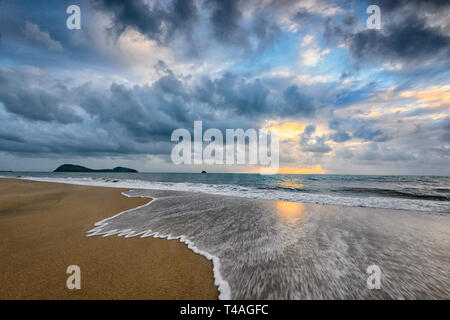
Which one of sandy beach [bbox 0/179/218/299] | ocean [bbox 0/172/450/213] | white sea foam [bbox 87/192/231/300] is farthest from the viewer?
ocean [bbox 0/172/450/213]

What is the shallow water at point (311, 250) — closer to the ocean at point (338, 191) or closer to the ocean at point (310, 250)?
the ocean at point (310, 250)

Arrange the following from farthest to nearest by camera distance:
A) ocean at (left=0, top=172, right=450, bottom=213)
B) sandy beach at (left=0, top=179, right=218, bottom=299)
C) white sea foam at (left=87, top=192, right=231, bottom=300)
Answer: ocean at (left=0, top=172, right=450, bottom=213) → white sea foam at (left=87, top=192, right=231, bottom=300) → sandy beach at (left=0, top=179, right=218, bottom=299)

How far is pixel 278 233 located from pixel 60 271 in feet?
20.2

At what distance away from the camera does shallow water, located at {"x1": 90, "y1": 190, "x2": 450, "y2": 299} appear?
3221mm

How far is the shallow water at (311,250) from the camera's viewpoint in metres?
3.22

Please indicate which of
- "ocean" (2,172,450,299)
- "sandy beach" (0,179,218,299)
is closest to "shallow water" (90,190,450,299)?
"ocean" (2,172,450,299)

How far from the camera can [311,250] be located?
482 cm

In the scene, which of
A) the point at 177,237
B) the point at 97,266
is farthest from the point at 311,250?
the point at 97,266

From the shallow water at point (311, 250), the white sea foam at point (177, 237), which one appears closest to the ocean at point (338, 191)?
the shallow water at point (311, 250)

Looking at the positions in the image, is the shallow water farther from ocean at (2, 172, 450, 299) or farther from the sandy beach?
the sandy beach
